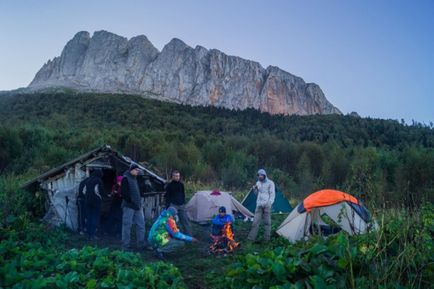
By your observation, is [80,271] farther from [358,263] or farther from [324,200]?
[324,200]

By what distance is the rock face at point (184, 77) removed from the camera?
285 feet

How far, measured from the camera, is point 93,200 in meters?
9.21

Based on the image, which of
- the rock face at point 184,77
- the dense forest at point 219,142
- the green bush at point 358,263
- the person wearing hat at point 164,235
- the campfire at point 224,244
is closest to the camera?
the green bush at point 358,263

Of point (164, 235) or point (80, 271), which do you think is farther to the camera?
point (164, 235)

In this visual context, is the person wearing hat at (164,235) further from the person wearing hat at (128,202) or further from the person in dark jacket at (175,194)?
Answer: the person in dark jacket at (175,194)

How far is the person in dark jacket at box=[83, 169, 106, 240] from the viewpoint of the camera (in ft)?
30.2

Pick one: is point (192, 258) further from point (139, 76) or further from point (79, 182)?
point (139, 76)

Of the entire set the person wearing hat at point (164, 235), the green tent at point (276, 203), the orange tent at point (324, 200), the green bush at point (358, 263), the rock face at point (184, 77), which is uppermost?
the rock face at point (184, 77)

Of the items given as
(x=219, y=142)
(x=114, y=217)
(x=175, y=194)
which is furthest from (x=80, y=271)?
(x=219, y=142)

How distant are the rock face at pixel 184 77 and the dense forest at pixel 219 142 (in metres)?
41.4

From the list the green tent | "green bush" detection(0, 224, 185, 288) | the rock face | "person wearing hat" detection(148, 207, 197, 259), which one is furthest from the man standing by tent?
the rock face

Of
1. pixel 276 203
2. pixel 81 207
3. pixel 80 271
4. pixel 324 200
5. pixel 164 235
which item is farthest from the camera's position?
pixel 276 203

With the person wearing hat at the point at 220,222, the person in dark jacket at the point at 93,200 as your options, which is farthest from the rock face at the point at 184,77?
the person wearing hat at the point at 220,222

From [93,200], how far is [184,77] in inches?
3252
